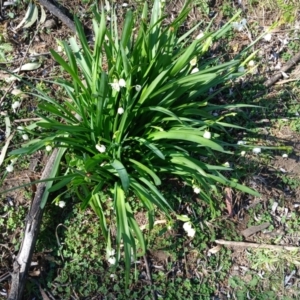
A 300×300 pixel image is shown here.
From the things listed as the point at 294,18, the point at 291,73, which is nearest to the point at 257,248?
the point at 291,73

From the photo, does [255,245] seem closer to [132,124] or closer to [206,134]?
[206,134]

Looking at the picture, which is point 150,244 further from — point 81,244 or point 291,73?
point 291,73

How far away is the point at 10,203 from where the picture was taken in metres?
2.71

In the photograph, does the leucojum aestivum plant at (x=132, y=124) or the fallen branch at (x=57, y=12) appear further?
the fallen branch at (x=57, y=12)

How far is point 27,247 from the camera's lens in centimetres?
246

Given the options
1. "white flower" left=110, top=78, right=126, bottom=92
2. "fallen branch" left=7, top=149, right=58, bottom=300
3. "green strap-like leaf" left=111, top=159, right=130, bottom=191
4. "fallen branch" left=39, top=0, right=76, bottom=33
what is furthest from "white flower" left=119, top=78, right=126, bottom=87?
"fallen branch" left=39, top=0, right=76, bottom=33

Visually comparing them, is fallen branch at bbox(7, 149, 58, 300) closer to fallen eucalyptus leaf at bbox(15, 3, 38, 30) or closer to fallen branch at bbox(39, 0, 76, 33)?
fallen branch at bbox(39, 0, 76, 33)

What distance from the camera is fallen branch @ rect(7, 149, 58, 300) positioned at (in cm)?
240

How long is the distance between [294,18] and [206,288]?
2.15m

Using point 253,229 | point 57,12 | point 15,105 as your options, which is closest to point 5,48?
point 57,12

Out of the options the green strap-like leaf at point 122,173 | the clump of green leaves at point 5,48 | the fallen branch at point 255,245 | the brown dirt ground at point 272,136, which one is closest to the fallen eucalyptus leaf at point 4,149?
the brown dirt ground at point 272,136

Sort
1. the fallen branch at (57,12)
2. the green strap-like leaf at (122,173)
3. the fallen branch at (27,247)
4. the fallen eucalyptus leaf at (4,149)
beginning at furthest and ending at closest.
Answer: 1. the fallen branch at (57,12)
2. the fallen eucalyptus leaf at (4,149)
3. the fallen branch at (27,247)
4. the green strap-like leaf at (122,173)

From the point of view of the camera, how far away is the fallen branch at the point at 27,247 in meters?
2.40

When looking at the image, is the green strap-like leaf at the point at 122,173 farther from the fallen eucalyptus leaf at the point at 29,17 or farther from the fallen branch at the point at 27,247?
the fallen eucalyptus leaf at the point at 29,17
